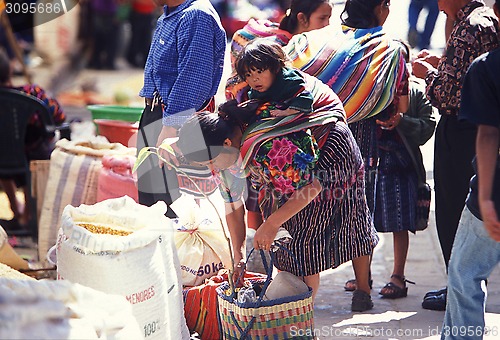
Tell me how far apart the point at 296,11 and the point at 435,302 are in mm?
1758

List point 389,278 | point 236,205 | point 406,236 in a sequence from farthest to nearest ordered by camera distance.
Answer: point 389,278 → point 406,236 → point 236,205

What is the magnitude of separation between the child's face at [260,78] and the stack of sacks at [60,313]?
3.67ft

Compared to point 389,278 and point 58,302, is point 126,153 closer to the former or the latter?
point 389,278

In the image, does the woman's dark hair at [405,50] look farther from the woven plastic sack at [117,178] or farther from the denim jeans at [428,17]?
Result: the denim jeans at [428,17]

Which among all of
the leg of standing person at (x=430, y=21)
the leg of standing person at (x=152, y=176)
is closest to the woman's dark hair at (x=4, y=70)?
the leg of standing person at (x=152, y=176)

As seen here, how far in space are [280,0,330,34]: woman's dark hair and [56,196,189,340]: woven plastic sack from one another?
162 centimetres

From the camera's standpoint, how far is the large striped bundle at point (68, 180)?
5277 mm

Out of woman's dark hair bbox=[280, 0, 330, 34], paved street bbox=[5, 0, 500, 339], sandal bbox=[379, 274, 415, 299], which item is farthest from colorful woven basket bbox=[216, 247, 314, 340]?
woman's dark hair bbox=[280, 0, 330, 34]

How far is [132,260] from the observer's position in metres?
3.41

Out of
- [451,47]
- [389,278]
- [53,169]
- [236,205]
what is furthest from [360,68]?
[53,169]

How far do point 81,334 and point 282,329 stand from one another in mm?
1189

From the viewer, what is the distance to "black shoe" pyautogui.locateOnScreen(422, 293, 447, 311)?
4.55 meters

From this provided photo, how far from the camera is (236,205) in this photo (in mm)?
3875

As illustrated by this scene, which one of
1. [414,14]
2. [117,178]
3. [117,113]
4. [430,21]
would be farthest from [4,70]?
[430,21]
